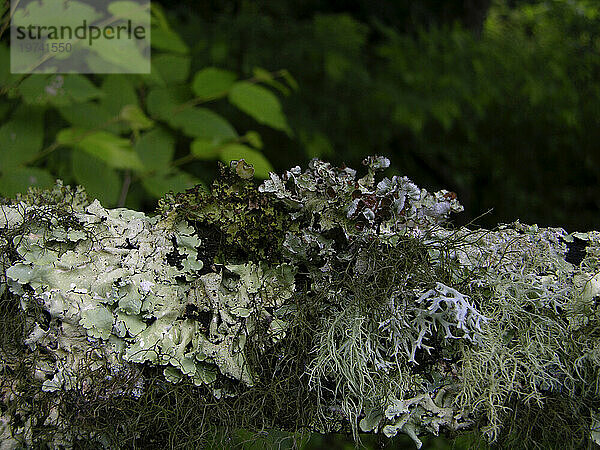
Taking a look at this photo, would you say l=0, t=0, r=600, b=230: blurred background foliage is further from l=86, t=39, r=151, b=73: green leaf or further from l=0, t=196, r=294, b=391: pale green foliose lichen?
l=0, t=196, r=294, b=391: pale green foliose lichen

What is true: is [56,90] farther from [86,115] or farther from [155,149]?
[155,149]

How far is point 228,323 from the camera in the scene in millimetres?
A: 787

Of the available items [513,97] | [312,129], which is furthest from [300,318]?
[513,97]

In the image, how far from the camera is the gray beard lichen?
767 mm

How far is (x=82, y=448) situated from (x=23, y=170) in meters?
0.83

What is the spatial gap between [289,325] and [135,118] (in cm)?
97

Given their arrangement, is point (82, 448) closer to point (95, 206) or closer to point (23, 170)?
point (95, 206)

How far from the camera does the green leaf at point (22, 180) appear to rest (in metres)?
1.35

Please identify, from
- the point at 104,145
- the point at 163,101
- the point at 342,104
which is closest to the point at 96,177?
the point at 104,145

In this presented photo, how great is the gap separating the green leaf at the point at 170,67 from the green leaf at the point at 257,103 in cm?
16

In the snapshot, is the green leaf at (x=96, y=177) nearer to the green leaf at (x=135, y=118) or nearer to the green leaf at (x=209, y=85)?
the green leaf at (x=135, y=118)

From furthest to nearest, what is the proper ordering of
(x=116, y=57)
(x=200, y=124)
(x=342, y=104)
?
(x=342, y=104), (x=200, y=124), (x=116, y=57)

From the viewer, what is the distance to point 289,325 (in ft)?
2.59

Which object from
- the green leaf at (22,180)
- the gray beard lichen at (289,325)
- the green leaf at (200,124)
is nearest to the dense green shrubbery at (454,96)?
the green leaf at (200,124)
